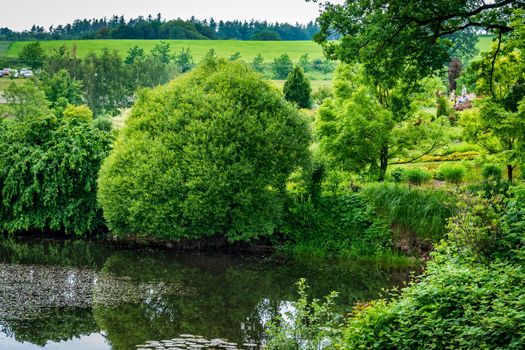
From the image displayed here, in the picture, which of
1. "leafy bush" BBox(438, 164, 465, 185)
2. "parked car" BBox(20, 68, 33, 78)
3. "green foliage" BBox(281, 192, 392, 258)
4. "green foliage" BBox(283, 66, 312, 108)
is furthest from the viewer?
"parked car" BBox(20, 68, 33, 78)

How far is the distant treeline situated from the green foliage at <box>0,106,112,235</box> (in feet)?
276

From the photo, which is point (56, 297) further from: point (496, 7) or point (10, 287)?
point (496, 7)

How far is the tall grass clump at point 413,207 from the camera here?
66.5ft

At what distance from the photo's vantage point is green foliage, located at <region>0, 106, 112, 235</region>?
75.6 feet

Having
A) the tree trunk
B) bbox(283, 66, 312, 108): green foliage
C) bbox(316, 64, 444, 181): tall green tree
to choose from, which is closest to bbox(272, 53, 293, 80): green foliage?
bbox(283, 66, 312, 108): green foliage

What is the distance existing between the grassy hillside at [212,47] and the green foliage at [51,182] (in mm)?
74888

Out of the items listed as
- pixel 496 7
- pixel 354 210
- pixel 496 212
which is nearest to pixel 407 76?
pixel 496 7

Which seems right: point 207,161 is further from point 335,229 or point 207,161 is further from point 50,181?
point 50,181

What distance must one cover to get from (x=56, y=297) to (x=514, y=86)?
1428cm

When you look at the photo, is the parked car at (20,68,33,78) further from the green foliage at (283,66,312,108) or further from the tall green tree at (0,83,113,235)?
the tall green tree at (0,83,113,235)

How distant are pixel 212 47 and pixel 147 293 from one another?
92.7 meters

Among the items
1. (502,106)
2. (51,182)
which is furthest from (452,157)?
(51,182)

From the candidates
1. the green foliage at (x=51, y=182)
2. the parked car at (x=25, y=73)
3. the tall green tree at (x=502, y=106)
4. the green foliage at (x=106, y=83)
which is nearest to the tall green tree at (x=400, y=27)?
the tall green tree at (x=502, y=106)

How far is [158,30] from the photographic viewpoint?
117m
